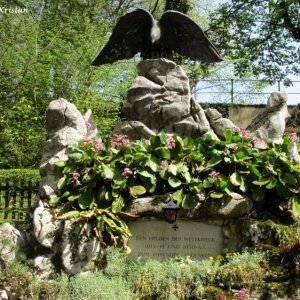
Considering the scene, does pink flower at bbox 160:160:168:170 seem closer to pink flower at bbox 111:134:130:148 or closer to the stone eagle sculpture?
pink flower at bbox 111:134:130:148

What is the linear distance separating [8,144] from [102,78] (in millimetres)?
3561

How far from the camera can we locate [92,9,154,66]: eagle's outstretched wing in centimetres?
801

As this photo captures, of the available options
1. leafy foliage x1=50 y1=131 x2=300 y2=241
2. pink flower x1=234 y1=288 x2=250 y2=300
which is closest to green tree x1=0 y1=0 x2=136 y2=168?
leafy foliage x1=50 y1=131 x2=300 y2=241

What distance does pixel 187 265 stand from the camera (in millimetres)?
5824

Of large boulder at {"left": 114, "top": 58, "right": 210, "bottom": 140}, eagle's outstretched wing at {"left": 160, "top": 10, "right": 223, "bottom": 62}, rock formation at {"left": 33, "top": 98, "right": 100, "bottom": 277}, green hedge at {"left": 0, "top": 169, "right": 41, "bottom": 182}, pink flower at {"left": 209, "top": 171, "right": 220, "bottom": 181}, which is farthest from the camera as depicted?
green hedge at {"left": 0, "top": 169, "right": 41, "bottom": 182}

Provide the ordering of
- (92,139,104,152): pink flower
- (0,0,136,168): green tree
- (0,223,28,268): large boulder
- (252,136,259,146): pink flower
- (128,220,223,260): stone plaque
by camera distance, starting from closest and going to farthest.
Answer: (0,223,28,268): large boulder → (128,220,223,260): stone plaque → (92,139,104,152): pink flower → (252,136,259,146): pink flower → (0,0,136,168): green tree

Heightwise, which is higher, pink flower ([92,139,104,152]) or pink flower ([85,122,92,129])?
pink flower ([85,122,92,129])

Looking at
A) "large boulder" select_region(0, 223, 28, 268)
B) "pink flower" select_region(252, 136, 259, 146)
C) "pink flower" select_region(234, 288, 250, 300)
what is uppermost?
"pink flower" select_region(252, 136, 259, 146)

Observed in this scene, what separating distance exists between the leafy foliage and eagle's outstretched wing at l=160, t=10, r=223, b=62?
2.13 m

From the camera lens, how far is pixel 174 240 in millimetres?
6230

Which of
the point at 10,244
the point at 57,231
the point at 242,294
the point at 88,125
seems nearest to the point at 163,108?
the point at 88,125

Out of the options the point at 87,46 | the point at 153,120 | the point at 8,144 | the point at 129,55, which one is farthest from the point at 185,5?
the point at 153,120

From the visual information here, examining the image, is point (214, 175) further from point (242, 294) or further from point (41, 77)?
point (41, 77)

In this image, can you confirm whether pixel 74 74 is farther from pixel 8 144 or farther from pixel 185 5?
pixel 185 5
